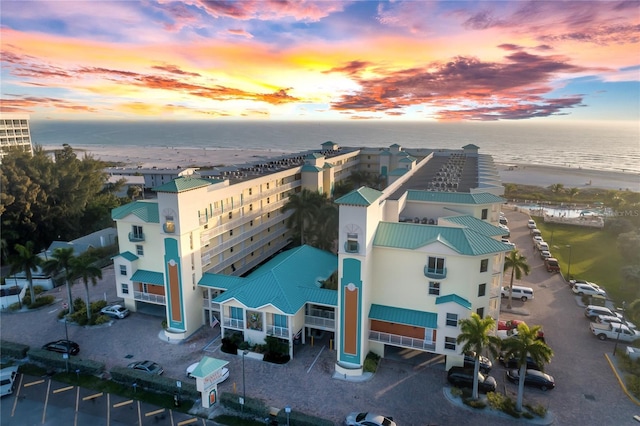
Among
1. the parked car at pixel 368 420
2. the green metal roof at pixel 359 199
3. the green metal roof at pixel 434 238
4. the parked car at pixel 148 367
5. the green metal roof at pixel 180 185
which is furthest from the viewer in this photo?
the green metal roof at pixel 180 185

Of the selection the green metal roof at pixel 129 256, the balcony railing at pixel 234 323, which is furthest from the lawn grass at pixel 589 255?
the green metal roof at pixel 129 256

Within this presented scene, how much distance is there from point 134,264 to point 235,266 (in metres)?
10.1

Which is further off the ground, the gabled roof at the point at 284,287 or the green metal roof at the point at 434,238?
the green metal roof at the point at 434,238

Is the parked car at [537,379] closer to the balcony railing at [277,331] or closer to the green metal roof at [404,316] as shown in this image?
the green metal roof at [404,316]

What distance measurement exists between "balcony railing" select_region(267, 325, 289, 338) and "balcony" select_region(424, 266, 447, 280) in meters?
11.3

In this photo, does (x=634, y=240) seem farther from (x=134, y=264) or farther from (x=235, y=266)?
(x=134, y=264)

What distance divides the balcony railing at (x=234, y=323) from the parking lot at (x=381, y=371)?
214cm

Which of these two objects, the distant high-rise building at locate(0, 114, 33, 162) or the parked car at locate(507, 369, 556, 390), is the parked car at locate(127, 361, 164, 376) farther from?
the distant high-rise building at locate(0, 114, 33, 162)

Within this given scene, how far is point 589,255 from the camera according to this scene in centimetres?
5378

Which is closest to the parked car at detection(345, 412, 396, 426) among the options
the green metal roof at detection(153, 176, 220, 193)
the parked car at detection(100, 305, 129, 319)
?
the green metal roof at detection(153, 176, 220, 193)

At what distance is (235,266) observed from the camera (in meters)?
44.0

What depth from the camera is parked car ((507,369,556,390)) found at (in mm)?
27375

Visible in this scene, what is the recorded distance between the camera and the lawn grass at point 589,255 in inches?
1738

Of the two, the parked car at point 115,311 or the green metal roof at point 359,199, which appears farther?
the parked car at point 115,311
